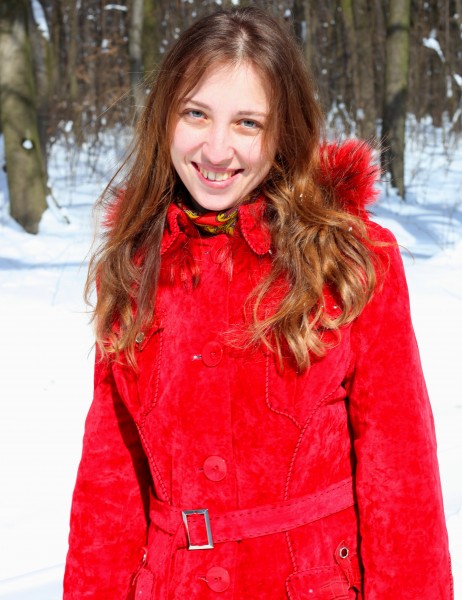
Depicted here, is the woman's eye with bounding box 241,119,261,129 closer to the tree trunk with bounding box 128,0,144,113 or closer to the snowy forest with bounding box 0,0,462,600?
the snowy forest with bounding box 0,0,462,600

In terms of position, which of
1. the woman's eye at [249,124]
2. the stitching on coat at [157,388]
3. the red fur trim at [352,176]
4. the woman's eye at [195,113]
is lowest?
the stitching on coat at [157,388]

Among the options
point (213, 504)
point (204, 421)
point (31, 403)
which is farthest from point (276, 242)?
point (31, 403)

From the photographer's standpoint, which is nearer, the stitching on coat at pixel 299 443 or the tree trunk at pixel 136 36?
the stitching on coat at pixel 299 443

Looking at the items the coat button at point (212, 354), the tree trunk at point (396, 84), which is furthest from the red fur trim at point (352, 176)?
the tree trunk at point (396, 84)

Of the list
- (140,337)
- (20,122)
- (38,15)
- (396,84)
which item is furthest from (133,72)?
(396,84)

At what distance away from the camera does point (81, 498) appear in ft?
5.17

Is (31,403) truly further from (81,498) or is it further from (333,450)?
(333,450)

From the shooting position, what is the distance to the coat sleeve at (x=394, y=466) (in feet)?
4.44

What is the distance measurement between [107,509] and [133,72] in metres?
4.09

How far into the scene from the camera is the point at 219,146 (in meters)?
1.47

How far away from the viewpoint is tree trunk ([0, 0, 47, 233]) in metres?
7.82

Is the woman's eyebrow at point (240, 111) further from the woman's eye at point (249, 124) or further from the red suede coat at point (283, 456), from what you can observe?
the red suede coat at point (283, 456)

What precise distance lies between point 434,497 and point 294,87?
779mm

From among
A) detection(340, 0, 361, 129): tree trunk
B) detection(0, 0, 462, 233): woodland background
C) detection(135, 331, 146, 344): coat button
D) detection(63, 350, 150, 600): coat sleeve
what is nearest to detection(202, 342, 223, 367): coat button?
detection(135, 331, 146, 344): coat button
